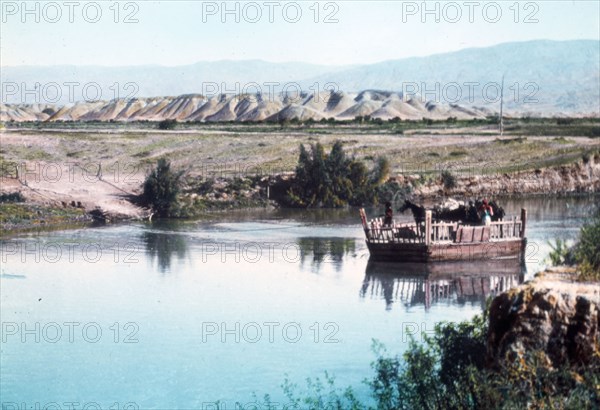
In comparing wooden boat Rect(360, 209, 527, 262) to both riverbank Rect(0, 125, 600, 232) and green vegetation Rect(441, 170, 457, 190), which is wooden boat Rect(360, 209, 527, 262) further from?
green vegetation Rect(441, 170, 457, 190)

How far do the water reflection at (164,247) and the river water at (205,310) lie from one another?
66 mm

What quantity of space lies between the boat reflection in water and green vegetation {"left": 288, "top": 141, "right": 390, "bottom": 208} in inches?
686

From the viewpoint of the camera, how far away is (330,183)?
45.2m

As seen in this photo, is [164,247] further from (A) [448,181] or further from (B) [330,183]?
(A) [448,181]

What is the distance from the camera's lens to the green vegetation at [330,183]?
45125 mm

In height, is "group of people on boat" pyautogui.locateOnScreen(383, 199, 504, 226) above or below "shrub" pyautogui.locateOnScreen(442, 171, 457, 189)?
below

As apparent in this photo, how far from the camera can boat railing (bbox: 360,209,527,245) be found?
2734 centimetres

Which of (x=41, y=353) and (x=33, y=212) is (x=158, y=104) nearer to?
(x=33, y=212)

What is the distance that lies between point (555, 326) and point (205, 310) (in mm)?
11809

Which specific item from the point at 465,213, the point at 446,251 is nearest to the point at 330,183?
the point at 465,213

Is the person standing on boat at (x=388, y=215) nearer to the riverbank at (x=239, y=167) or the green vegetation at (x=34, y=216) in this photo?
the riverbank at (x=239, y=167)

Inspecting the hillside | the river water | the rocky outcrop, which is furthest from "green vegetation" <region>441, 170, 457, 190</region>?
the hillside

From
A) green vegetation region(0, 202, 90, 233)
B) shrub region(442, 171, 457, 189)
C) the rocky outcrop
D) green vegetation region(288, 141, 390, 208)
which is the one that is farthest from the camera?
shrub region(442, 171, 457, 189)

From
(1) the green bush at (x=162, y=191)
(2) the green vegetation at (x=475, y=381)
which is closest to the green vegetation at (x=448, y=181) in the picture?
(1) the green bush at (x=162, y=191)
